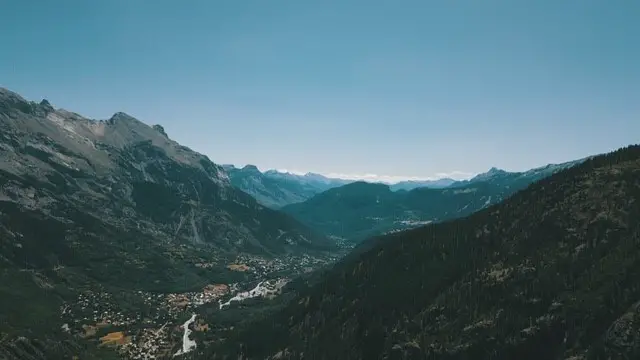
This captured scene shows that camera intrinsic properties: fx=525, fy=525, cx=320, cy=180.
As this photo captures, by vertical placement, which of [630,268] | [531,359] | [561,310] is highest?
[630,268]

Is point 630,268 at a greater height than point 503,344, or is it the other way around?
point 630,268

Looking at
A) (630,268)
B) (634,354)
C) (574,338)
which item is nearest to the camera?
(634,354)

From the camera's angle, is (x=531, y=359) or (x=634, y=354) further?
(x=531, y=359)

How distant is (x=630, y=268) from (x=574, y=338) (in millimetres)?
37119

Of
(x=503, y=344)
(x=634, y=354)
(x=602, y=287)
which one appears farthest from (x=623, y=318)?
(x=503, y=344)

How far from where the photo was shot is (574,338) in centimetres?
18362

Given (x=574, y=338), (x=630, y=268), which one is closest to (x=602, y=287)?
(x=630, y=268)

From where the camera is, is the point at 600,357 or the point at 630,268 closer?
the point at 600,357

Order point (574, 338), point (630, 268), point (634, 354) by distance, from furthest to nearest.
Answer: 1. point (630, 268)
2. point (574, 338)
3. point (634, 354)

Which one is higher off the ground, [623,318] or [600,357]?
[623,318]

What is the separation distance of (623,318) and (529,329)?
36.7 metres

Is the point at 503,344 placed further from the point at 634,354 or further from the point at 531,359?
the point at 634,354

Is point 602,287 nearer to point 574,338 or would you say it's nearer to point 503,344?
point 574,338

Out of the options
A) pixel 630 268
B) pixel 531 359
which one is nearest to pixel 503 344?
pixel 531 359
